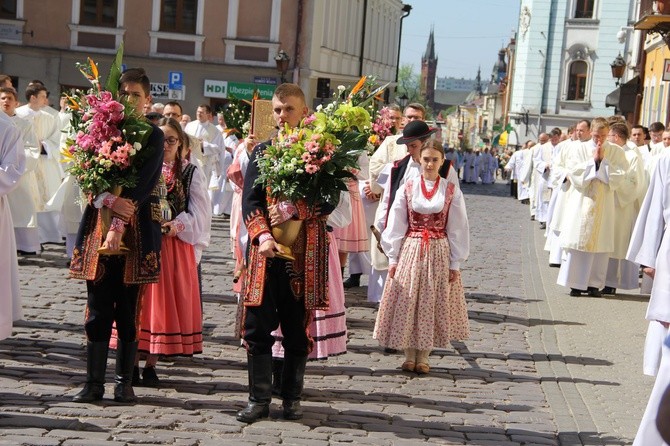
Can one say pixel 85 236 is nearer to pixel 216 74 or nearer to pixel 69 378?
pixel 69 378

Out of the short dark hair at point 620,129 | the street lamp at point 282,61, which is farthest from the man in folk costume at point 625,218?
the street lamp at point 282,61

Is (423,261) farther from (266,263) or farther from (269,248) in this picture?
(269,248)

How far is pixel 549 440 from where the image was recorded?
755 cm

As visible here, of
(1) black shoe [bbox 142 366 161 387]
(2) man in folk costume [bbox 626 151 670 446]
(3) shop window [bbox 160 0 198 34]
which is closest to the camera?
(2) man in folk costume [bbox 626 151 670 446]

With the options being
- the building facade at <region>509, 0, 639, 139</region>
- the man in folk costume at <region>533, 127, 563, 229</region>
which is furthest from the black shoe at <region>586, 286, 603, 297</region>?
the building facade at <region>509, 0, 639, 139</region>

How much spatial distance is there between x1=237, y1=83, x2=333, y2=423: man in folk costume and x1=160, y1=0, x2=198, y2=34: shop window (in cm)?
3254

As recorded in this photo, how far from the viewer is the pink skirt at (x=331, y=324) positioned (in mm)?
8164

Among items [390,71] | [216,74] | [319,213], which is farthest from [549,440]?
[390,71]

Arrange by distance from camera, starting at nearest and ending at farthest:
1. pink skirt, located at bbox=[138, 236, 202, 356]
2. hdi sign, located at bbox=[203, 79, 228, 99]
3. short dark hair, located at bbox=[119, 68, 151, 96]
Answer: short dark hair, located at bbox=[119, 68, 151, 96], pink skirt, located at bbox=[138, 236, 202, 356], hdi sign, located at bbox=[203, 79, 228, 99]

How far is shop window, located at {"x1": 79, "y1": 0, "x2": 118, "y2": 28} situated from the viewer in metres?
39.1

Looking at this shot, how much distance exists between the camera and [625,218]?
15.7 m

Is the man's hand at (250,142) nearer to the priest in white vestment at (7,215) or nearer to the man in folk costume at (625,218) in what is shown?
the priest in white vestment at (7,215)

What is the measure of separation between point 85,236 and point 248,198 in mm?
1004

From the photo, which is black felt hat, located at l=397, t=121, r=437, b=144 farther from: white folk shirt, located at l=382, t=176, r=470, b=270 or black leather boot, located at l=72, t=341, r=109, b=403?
black leather boot, located at l=72, t=341, r=109, b=403
